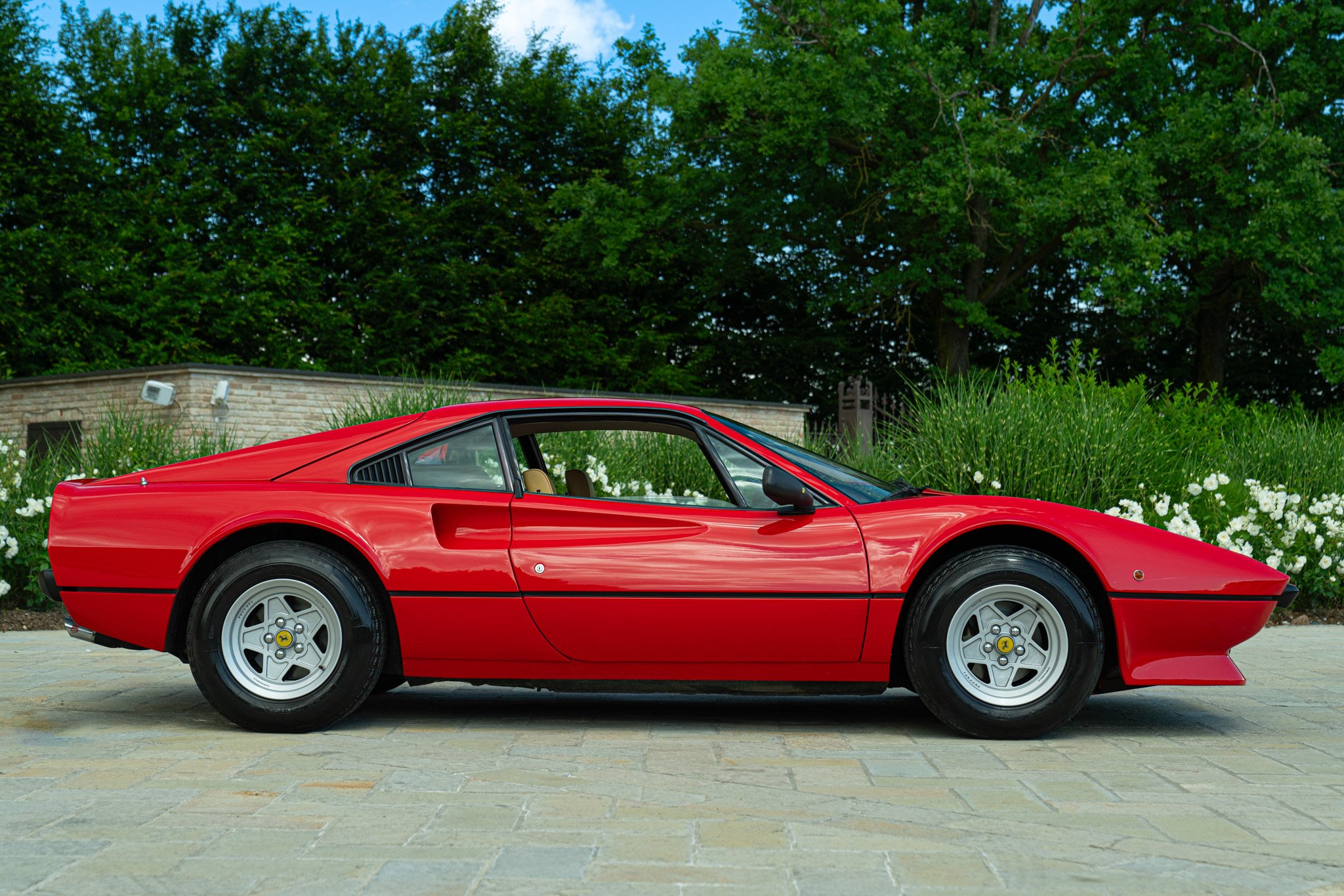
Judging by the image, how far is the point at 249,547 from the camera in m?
5.25

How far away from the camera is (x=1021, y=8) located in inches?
1113

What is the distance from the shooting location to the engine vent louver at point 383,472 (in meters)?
5.36

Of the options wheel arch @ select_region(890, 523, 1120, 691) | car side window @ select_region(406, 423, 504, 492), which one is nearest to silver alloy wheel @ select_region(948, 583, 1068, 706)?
wheel arch @ select_region(890, 523, 1120, 691)

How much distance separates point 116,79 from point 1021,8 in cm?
1983

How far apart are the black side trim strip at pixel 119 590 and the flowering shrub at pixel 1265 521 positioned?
6.69 metres

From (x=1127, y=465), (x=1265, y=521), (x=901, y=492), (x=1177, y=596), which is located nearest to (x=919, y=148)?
(x=1127, y=465)

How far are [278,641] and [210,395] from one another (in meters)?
15.2

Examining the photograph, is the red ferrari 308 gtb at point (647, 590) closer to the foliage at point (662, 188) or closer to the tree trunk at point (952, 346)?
the foliage at point (662, 188)

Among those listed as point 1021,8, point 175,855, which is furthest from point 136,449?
point 1021,8

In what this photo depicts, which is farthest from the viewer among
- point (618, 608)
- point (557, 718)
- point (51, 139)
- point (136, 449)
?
point (51, 139)

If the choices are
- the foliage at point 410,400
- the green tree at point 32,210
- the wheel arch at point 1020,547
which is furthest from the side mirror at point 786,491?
the green tree at point 32,210

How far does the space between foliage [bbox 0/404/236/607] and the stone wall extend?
6491 mm

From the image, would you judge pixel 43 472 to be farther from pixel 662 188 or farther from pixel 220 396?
pixel 662 188

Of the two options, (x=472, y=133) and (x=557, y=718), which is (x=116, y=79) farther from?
(x=557, y=718)
